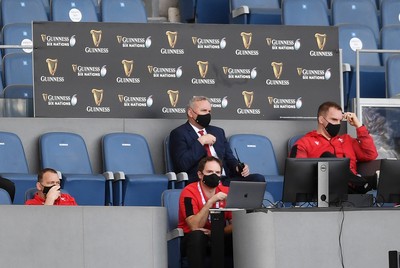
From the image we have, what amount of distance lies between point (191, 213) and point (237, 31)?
307 cm

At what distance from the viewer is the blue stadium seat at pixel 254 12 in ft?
48.8

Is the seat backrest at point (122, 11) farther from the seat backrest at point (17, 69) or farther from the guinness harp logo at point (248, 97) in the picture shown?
the guinness harp logo at point (248, 97)

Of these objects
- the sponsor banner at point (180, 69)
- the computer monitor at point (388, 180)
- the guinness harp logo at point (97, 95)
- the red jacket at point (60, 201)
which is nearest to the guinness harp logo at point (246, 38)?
the sponsor banner at point (180, 69)

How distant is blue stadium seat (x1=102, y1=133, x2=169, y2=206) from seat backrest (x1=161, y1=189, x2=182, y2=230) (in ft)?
2.76

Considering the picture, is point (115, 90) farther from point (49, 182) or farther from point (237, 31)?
point (49, 182)

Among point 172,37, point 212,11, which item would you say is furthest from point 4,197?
point 212,11

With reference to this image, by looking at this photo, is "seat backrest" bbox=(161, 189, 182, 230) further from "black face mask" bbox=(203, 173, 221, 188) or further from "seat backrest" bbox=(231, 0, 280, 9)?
"seat backrest" bbox=(231, 0, 280, 9)

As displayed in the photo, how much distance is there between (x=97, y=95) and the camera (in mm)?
12812

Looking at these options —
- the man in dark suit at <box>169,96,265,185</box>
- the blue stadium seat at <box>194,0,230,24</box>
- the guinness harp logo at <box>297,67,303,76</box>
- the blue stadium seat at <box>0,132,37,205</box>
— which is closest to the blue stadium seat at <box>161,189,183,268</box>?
the man in dark suit at <box>169,96,265,185</box>

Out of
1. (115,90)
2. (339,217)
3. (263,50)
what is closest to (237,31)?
(263,50)

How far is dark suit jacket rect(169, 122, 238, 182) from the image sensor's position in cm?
1195

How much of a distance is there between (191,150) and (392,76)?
272 centimetres

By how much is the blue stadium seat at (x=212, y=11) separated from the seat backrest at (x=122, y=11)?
1.00 m

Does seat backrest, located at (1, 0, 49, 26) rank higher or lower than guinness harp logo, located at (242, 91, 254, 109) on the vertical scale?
higher
